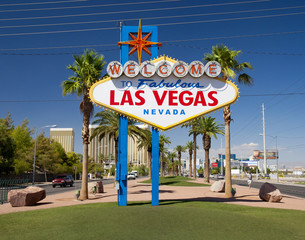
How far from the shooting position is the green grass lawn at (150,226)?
896cm

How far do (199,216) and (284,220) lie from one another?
3.69 metres

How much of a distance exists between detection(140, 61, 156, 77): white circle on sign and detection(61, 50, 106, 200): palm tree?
7136mm

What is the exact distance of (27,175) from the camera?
2210 inches

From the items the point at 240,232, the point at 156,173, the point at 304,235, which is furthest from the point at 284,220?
the point at 156,173

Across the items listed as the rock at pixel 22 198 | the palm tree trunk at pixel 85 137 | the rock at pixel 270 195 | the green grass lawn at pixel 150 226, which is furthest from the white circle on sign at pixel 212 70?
the rock at pixel 22 198

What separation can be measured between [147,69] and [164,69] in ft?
3.09

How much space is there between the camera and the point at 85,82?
21766mm

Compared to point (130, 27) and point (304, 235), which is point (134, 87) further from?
point (304, 235)

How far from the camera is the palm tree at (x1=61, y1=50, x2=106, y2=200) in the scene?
2153 centimetres

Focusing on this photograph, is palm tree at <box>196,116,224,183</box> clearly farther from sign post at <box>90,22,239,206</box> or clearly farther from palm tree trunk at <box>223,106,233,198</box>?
sign post at <box>90,22,239,206</box>

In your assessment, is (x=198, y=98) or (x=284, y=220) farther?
(x=198, y=98)

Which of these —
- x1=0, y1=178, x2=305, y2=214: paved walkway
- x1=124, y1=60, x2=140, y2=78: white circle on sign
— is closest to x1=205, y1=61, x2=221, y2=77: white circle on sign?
x1=124, y1=60, x2=140, y2=78: white circle on sign

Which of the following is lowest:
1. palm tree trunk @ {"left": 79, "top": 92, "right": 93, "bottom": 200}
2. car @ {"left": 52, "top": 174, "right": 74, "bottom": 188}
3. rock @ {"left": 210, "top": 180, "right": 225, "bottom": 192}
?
car @ {"left": 52, "top": 174, "right": 74, "bottom": 188}

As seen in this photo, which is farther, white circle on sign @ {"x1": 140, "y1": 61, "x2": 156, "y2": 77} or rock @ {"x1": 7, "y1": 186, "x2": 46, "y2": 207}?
rock @ {"x1": 7, "y1": 186, "x2": 46, "y2": 207}
